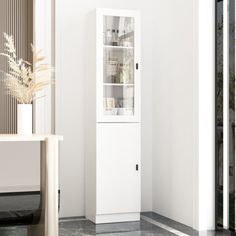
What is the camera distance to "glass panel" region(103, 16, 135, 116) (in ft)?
15.7

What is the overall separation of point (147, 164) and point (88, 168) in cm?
73

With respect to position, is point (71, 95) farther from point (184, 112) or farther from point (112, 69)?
point (184, 112)

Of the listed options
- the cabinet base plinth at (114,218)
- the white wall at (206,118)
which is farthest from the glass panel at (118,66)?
the cabinet base plinth at (114,218)

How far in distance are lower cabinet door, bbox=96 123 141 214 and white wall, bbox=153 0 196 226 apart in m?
0.34

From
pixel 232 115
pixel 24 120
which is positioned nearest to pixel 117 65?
pixel 232 115

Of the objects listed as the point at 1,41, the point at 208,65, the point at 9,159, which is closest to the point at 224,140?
the point at 208,65

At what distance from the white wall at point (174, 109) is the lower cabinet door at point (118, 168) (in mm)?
335

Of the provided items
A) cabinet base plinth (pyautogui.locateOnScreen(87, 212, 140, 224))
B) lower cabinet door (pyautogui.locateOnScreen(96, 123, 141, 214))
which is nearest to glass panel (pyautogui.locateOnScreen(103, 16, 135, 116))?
lower cabinet door (pyautogui.locateOnScreen(96, 123, 141, 214))

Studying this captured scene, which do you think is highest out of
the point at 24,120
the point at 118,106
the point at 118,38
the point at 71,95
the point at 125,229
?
the point at 118,38

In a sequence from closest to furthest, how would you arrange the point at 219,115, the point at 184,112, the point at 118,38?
the point at 219,115
the point at 184,112
the point at 118,38

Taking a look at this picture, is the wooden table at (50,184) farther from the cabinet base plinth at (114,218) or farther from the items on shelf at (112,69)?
the items on shelf at (112,69)

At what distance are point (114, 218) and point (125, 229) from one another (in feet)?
1.02

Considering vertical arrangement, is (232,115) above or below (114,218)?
above

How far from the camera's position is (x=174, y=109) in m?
4.80
